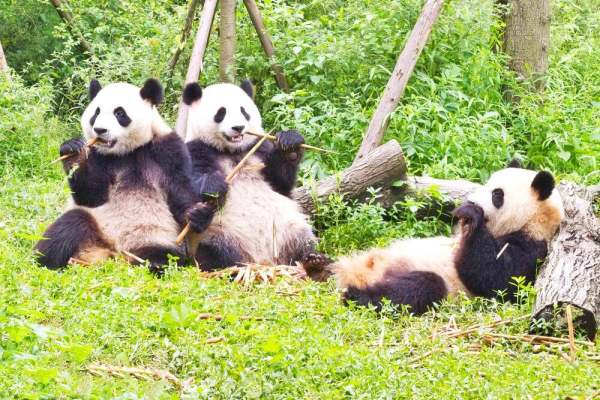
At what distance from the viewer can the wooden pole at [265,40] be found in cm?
1041

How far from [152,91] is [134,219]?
1093mm

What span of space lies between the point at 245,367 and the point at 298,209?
12.3 feet

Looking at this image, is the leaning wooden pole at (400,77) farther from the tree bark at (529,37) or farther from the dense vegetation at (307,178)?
the tree bark at (529,37)

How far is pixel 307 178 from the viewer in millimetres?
9422

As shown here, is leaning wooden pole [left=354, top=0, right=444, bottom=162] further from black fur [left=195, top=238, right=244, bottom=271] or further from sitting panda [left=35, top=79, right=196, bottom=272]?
sitting panda [left=35, top=79, right=196, bottom=272]

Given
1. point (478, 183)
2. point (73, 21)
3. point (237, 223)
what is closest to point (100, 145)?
point (237, 223)

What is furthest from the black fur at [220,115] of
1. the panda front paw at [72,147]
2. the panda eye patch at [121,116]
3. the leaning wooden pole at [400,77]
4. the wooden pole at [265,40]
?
the wooden pole at [265,40]

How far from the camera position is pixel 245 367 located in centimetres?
481

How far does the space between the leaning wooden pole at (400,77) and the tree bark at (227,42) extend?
200cm

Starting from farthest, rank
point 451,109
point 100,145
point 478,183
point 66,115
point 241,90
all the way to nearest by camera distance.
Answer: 1. point 66,115
2. point 451,109
3. point 478,183
4. point 241,90
5. point 100,145

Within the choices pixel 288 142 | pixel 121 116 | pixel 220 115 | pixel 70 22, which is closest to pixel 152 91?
pixel 121 116

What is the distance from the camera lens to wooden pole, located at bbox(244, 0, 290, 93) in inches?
410

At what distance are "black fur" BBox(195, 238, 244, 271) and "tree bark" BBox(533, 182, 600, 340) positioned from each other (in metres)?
2.64

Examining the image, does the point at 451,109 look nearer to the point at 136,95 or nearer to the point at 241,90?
the point at 241,90
